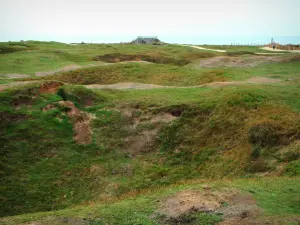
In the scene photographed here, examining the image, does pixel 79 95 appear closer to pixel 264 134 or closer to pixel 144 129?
pixel 144 129

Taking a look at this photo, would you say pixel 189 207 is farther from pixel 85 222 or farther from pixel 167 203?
pixel 85 222

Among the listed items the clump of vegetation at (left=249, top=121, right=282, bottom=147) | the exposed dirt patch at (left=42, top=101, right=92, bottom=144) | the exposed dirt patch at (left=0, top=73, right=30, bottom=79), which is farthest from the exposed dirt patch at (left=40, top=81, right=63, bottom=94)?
the clump of vegetation at (left=249, top=121, right=282, bottom=147)

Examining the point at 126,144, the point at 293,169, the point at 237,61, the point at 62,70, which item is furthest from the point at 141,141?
the point at 237,61

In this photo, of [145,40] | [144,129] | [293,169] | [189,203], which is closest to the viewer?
[189,203]

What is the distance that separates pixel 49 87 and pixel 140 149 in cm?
920

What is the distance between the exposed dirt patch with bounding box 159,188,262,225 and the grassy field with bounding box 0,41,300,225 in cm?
12

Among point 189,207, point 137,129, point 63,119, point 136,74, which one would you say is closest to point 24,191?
point 63,119

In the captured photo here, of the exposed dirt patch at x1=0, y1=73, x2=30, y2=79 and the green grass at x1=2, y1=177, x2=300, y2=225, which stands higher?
the exposed dirt patch at x1=0, y1=73, x2=30, y2=79

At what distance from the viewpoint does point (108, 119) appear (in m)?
25.9

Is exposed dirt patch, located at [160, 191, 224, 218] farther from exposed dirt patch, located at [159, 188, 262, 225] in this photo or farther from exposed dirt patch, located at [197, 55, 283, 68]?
exposed dirt patch, located at [197, 55, 283, 68]

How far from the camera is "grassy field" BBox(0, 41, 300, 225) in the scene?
15.1 metres

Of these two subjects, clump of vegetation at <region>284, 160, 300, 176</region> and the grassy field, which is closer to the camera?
the grassy field

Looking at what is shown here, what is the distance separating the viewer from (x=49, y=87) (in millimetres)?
28141

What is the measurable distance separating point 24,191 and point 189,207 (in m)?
10.1
